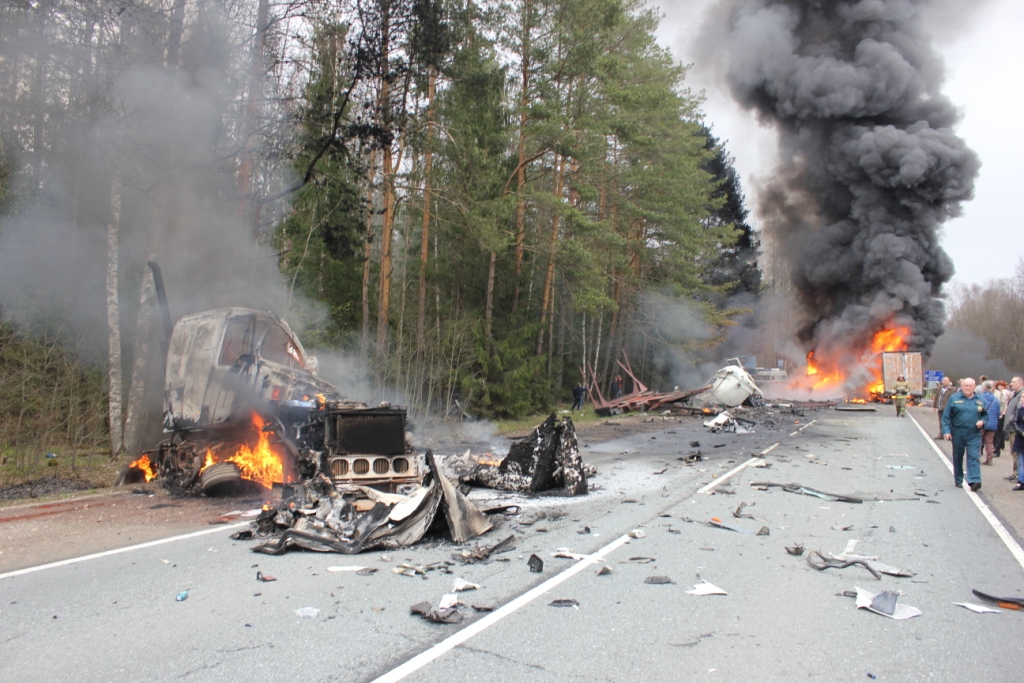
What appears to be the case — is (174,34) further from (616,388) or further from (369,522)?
(616,388)

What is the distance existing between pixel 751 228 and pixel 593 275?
30.4 m

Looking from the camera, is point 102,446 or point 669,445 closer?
point 102,446

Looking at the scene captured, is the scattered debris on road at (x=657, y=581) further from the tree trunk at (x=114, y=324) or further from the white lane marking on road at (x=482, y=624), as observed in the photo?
the tree trunk at (x=114, y=324)

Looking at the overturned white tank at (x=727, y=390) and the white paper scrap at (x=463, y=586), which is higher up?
the overturned white tank at (x=727, y=390)

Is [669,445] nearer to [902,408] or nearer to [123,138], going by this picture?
[123,138]

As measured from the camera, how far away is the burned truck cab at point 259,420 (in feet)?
27.4

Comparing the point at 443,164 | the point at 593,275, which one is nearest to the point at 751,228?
the point at 593,275

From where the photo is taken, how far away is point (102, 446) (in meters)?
14.1

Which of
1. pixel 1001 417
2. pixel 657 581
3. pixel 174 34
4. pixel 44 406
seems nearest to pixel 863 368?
pixel 1001 417

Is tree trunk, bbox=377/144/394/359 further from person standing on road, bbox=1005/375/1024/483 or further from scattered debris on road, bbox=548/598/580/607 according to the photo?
scattered debris on road, bbox=548/598/580/607

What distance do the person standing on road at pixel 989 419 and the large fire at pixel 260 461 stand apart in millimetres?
10401

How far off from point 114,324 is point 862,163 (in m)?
39.9

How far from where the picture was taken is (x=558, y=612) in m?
4.64

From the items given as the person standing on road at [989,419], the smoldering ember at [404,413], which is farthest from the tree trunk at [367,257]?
the person standing on road at [989,419]
